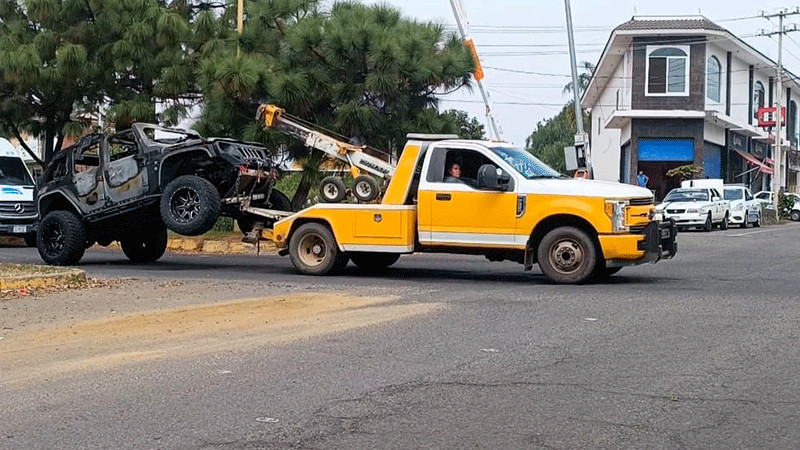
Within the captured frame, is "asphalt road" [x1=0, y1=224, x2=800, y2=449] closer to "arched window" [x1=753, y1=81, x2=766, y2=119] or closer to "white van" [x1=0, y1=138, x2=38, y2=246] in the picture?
"white van" [x1=0, y1=138, x2=38, y2=246]

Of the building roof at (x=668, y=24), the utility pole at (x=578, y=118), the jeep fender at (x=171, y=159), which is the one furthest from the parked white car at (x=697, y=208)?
the jeep fender at (x=171, y=159)

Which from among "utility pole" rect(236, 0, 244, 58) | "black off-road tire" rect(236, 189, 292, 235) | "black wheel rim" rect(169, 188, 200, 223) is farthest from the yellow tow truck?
"utility pole" rect(236, 0, 244, 58)

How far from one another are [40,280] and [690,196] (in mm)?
26781

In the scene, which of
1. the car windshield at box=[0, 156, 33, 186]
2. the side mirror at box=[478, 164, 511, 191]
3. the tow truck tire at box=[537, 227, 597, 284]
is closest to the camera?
the tow truck tire at box=[537, 227, 597, 284]

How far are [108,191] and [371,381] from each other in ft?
36.0

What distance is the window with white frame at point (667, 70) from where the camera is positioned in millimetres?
48156

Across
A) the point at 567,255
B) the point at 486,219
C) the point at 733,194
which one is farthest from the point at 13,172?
the point at 733,194

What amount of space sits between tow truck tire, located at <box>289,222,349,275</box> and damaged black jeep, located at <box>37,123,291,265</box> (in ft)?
4.29

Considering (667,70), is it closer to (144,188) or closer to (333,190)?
(333,190)

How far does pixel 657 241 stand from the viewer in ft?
47.6

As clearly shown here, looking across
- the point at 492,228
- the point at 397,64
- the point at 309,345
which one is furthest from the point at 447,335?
the point at 397,64

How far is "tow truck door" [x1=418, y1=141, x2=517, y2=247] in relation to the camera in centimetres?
1472

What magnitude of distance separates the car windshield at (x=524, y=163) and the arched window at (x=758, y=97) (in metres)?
46.4

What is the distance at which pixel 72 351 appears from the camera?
9.16m
